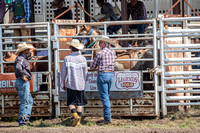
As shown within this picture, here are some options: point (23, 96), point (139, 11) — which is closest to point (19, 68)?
point (23, 96)

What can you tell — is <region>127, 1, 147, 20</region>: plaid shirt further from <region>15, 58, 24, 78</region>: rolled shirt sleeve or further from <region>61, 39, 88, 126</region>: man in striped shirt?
<region>15, 58, 24, 78</region>: rolled shirt sleeve

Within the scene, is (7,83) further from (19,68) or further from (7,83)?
(19,68)

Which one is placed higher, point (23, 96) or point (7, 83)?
point (7, 83)

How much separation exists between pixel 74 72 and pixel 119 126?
157cm

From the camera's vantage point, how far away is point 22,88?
789 centimetres

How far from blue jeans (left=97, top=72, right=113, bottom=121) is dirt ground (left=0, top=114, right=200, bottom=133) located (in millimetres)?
315

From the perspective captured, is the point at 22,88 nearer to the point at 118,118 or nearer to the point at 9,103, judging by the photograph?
the point at 9,103

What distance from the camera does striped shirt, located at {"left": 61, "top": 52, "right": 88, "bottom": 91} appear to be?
25.2 ft

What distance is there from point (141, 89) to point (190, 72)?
128 cm

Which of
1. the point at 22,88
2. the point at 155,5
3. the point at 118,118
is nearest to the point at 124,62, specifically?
the point at 118,118

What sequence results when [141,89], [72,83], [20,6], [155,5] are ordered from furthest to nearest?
[155,5] < [20,6] < [141,89] < [72,83]

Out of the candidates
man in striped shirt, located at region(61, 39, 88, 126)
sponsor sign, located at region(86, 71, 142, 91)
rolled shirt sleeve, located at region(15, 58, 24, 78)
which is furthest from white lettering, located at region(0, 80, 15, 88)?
sponsor sign, located at region(86, 71, 142, 91)

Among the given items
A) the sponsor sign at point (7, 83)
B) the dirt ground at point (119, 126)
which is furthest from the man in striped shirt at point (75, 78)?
the sponsor sign at point (7, 83)

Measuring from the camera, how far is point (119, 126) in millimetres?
7691
